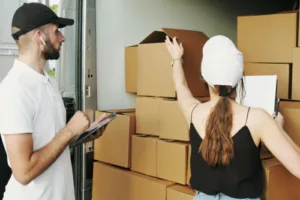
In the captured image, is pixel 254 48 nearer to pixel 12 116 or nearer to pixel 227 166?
pixel 227 166

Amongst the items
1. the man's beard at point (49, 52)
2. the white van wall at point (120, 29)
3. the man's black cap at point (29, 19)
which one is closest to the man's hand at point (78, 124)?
the man's beard at point (49, 52)

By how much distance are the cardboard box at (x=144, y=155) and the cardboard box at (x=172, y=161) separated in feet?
0.10

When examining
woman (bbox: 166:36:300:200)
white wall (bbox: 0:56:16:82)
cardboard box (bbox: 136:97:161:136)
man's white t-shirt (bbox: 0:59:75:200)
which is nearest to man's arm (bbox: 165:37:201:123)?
woman (bbox: 166:36:300:200)

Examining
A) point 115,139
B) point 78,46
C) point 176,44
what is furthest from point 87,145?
point 176,44

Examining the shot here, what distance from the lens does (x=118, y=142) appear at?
189 centimetres

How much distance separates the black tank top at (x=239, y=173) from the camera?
46.3 inches

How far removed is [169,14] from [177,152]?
3.34 ft

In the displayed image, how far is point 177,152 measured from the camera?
1.64 m

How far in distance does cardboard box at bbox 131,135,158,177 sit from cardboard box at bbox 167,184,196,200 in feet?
0.46

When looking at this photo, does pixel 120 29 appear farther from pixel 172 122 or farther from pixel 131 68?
pixel 172 122

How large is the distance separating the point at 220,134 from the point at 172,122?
51 cm

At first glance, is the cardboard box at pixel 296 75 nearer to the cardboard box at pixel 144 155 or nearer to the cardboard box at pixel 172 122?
the cardboard box at pixel 172 122

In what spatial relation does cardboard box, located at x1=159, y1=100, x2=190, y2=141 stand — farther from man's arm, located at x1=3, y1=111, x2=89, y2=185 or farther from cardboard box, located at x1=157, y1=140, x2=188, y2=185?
man's arm, located at x1=3, y1=111, x2=89, y2=185

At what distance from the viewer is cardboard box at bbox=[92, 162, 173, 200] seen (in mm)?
1676
